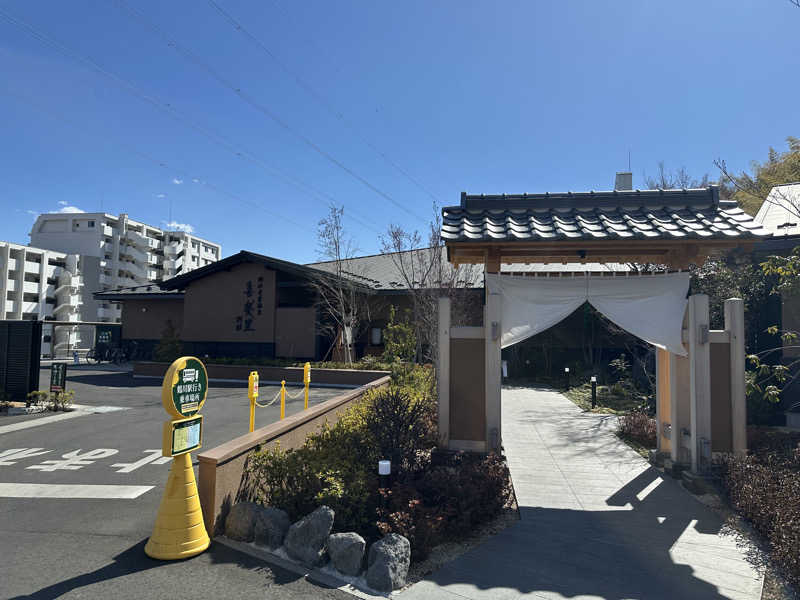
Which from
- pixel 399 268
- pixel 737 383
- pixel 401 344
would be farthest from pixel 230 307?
pixel 737 383

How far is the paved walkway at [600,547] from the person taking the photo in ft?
13.1

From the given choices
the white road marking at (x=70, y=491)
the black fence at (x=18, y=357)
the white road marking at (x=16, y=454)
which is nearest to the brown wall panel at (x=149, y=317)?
the black fence at (x=18, y=357)

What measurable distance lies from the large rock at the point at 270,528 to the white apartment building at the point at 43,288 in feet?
197

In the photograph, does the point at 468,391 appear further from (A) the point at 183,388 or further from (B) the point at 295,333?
(B) the point at 295,333

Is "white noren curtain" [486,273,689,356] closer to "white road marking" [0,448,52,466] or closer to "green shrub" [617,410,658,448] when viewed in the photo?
"green shrub" [617,410,658,448]

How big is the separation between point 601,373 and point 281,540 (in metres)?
20.0

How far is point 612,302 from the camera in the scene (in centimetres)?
663

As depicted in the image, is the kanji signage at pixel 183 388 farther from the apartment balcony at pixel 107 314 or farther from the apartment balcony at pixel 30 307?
the apartment balcony at pixel 107 314

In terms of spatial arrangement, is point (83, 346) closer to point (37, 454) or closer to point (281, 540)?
point (37, 454)

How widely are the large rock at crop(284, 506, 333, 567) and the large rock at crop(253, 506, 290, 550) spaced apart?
0.57 feet

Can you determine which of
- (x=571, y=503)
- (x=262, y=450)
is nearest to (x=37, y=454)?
(x=262, y=450)

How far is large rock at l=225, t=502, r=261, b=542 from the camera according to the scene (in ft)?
16.0

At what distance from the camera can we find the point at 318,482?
205 inches

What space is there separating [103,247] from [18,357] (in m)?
59.5
